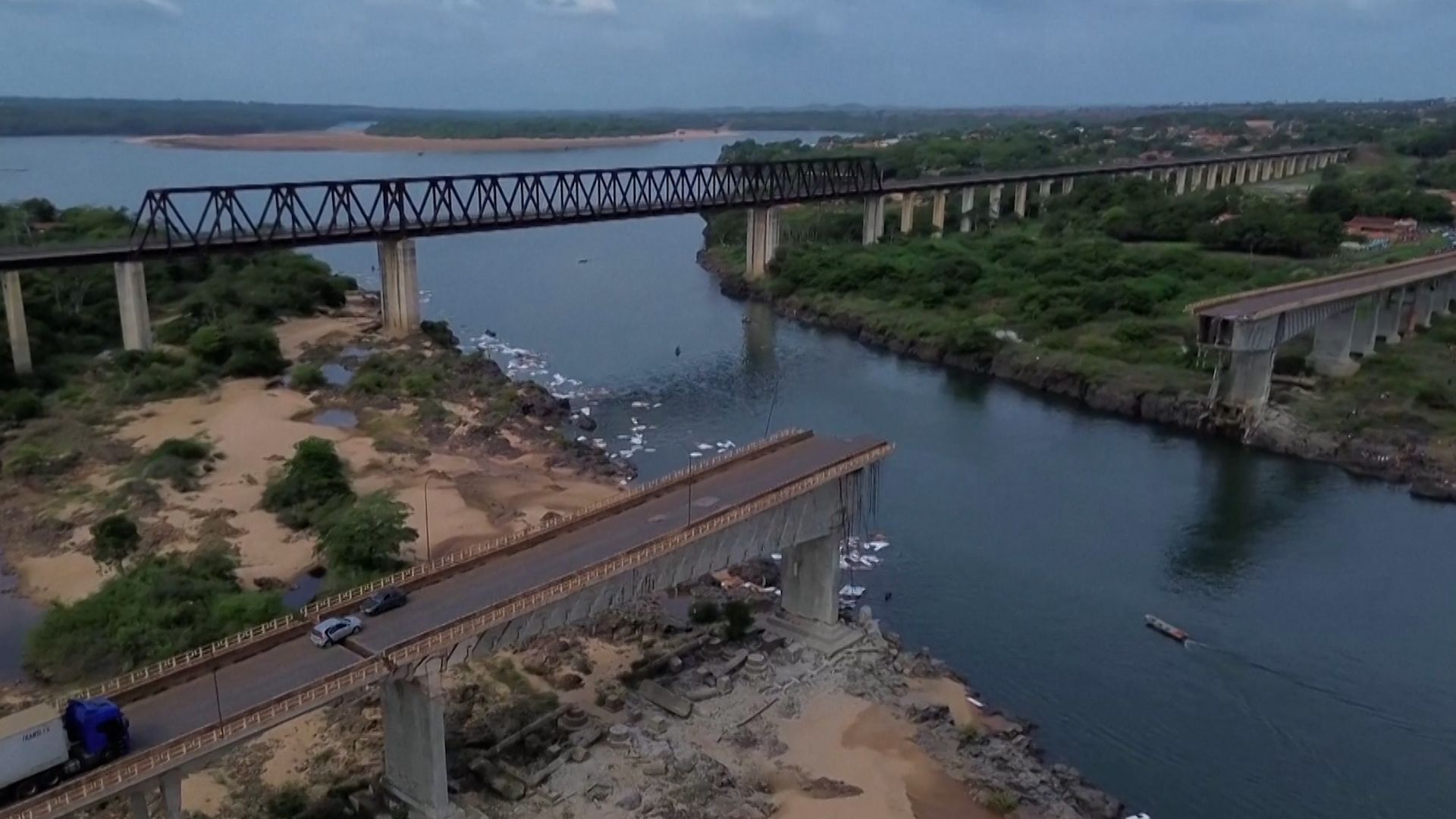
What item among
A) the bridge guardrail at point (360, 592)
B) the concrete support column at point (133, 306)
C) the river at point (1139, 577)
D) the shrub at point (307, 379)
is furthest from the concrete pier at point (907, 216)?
the bridge guardrail at point (360, 592)

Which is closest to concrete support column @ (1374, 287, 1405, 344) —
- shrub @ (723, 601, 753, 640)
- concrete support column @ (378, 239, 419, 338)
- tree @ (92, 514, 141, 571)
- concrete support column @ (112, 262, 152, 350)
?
shrub @ (723, 601, 753, 640)

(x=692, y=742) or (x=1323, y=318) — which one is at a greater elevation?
(x=1323, y=318)

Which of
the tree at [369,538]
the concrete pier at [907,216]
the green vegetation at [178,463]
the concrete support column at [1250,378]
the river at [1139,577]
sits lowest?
the river at [1139,577]

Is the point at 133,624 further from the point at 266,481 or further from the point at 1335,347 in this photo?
the point at 1335,347

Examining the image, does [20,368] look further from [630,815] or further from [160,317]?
[630,815]

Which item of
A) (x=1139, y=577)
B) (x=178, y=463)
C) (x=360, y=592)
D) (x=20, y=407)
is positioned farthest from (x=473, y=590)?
(x=20, y=407)

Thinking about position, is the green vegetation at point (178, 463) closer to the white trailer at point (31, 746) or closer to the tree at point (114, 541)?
the tree at point (114, 541)
